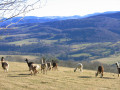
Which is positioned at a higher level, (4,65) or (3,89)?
(4,65)

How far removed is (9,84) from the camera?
17.3 meters

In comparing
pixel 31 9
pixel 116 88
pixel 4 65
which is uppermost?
pixel 31 9

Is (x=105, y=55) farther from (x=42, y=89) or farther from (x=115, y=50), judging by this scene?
(x=42, y=89)

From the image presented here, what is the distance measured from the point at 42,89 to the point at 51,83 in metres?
2.35


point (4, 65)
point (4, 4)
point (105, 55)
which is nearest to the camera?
point (4, 4)

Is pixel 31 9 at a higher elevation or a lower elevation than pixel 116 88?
higher

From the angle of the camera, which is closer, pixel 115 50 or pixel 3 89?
pixel 3 89

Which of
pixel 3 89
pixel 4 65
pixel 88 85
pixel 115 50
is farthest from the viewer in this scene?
pixel 115 50

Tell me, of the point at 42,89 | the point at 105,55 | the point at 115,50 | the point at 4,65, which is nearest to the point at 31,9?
the point at 42,89

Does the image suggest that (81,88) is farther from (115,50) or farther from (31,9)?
(115,50)

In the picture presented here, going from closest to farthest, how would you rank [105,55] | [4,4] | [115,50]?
1. [4,4]
2. [105,55]
3. [115,50]

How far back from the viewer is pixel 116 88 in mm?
17188

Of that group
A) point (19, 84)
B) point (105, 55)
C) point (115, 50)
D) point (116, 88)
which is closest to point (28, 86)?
point (19, 84)

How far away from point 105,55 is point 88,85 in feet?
505
